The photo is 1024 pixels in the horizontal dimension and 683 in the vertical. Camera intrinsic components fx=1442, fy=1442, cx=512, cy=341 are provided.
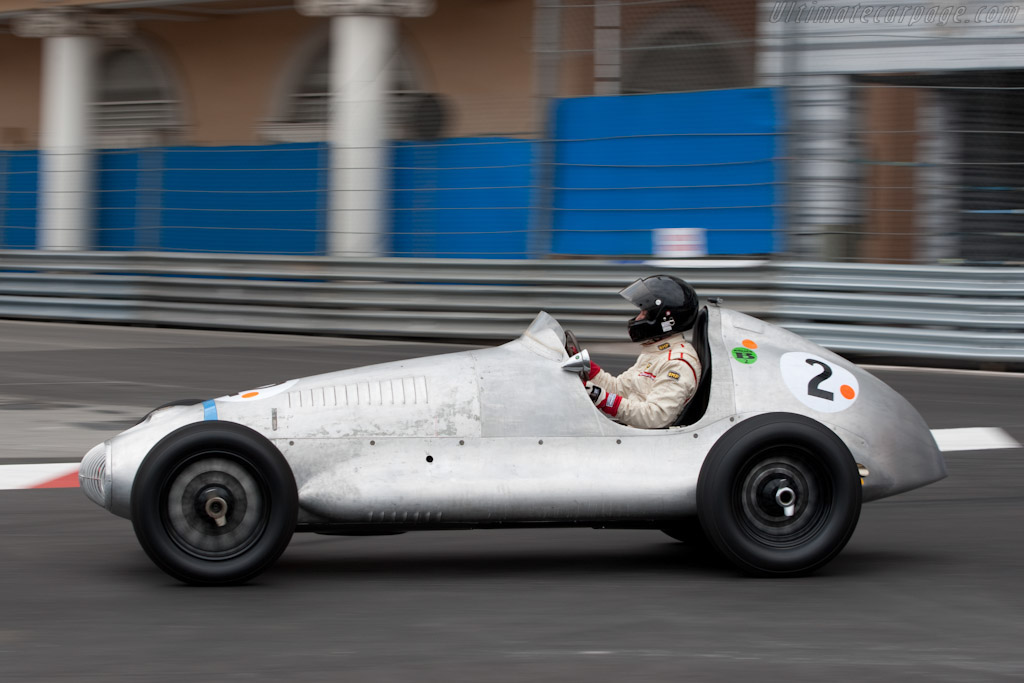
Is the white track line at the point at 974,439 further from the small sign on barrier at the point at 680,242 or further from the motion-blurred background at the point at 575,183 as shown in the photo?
the small sign on barrier at the point at 680,242

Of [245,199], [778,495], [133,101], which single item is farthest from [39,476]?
[133,101]

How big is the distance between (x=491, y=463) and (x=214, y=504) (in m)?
0.99

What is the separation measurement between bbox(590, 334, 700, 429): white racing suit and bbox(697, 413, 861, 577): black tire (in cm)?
29

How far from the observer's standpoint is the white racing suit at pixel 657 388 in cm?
540

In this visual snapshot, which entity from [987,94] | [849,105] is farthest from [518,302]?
[987,94]

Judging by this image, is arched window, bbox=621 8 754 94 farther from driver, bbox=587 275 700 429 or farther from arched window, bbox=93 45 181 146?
arched window, bbox=93 45 181 146

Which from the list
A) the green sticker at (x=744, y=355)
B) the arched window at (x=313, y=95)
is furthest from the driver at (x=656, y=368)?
the arched window at (x=313, y=95)

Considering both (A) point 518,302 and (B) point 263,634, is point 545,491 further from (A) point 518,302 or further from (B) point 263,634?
(A) point 518,302

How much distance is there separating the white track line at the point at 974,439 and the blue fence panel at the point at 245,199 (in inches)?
305

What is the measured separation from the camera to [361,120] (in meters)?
14.7

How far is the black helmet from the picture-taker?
5617 millimetres

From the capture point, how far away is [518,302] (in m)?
13.6

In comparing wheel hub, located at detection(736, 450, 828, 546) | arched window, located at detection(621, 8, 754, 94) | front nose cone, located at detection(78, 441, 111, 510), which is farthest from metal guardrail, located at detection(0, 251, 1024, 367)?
front nose cone, located at detection(78, 441, 111, 510)

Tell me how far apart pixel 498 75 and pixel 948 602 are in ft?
39.9
